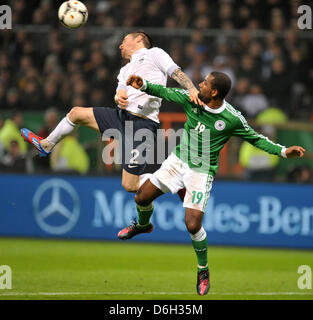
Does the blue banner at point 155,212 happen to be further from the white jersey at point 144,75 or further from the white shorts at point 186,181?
the white shorts at point 186,181

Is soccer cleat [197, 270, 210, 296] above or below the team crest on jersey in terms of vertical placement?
below

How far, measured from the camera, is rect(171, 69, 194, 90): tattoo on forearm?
8078 mm

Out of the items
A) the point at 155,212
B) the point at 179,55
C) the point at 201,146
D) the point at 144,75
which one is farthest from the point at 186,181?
the point at 179,55

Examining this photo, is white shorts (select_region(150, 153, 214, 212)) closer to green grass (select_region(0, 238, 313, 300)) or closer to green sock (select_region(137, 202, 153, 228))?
green sock (select_region(137, 202, 153, 228))

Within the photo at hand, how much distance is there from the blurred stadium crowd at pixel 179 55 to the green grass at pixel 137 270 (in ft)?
8.70

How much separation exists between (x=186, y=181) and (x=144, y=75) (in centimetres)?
138

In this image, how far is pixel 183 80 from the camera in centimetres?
813

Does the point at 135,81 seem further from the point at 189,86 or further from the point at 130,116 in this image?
the point at 130,116

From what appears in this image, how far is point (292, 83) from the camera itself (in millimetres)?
14352

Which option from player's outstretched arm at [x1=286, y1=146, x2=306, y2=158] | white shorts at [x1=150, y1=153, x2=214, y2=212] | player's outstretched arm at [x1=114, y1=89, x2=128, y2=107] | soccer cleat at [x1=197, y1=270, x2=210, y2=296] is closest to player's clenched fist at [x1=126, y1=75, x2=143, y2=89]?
player's outstretched arm at [x1=114, y1=89, x2=128, y2=107]

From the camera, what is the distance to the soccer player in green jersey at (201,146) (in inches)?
318

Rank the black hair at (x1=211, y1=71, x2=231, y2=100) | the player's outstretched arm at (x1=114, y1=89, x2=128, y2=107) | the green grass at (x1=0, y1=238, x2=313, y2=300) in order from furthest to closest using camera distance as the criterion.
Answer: the green grass at (x1=0, y1=238, x2=313, y2=300) < the player's outstretched arm at (x1=114, y1=89, x2=128, y2=107) < the black hair at (x1=211, y1=71, x2=231, y2=100)
